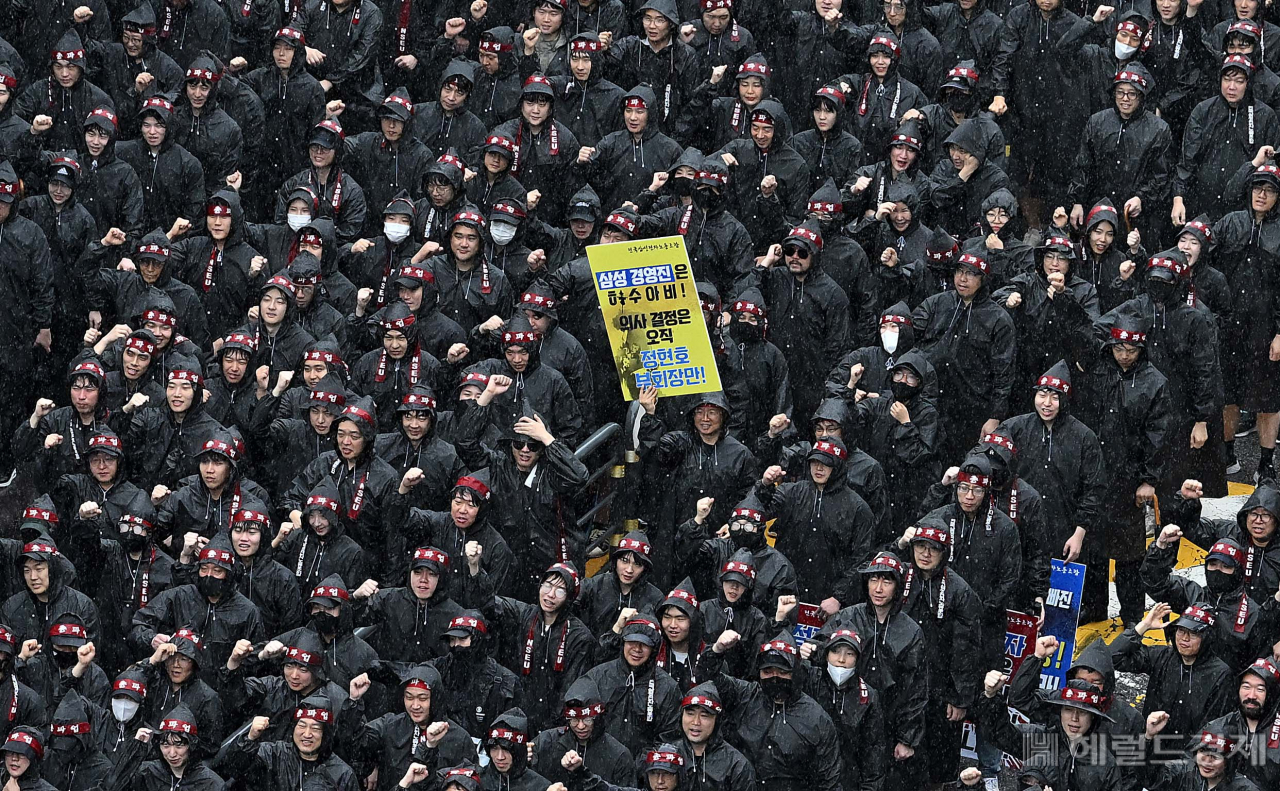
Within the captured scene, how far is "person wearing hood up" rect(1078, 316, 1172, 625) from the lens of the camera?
62.6 ft

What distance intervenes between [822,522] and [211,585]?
4.38 meters

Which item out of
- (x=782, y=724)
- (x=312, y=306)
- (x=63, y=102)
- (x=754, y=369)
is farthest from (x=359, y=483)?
(x=63, y=102)

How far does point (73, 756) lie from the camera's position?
17719 mm

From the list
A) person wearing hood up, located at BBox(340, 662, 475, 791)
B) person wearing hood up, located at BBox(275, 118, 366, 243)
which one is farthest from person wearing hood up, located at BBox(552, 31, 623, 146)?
person wearing hood up, located at BBox(340, 662, 475, 791)

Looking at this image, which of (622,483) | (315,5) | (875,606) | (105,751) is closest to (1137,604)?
(875,606)

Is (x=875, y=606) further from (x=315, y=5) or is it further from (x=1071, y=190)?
(x=315, y=5)

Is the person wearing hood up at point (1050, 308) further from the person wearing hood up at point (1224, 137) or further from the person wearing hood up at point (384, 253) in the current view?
the person wearing hood up at point (384, 253)

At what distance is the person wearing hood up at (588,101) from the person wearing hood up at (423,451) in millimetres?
3933

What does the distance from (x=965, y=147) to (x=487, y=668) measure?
6363 mm

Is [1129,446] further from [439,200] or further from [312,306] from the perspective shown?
[312,306]

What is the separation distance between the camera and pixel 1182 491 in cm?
1822

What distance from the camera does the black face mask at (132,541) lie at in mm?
18875

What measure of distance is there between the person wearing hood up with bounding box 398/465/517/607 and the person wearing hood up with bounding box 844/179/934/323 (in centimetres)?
367

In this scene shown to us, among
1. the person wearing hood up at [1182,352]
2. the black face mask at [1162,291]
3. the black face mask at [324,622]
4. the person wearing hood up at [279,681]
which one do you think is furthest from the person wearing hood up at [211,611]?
the black face mask at [1162,291]
